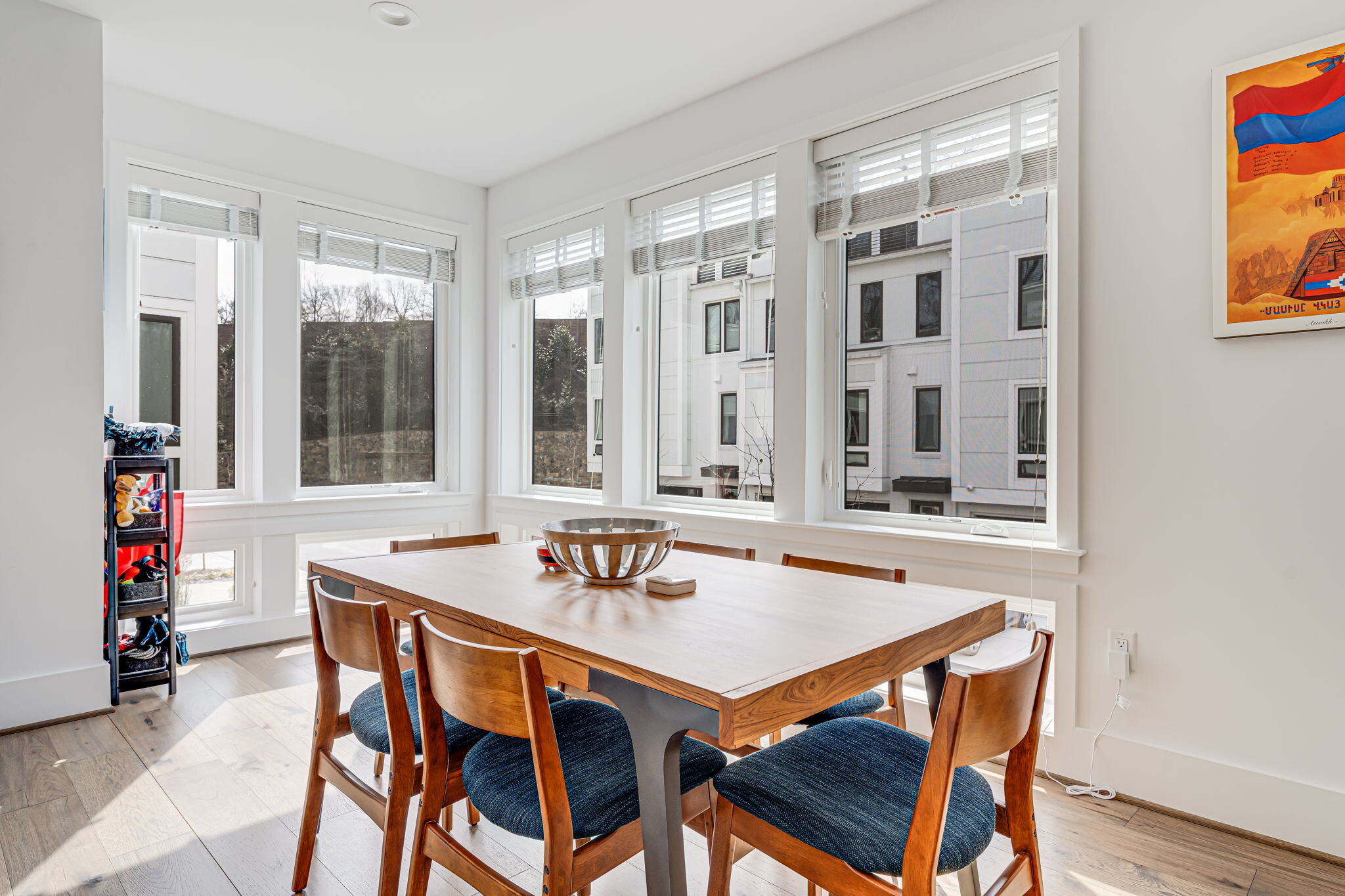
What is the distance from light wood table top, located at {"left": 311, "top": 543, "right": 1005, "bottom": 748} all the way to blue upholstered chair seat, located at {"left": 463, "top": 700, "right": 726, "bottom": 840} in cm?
22

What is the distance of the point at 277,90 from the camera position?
3488 mm

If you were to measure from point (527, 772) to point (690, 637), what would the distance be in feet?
1.33

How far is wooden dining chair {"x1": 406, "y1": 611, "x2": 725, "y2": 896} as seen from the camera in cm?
117

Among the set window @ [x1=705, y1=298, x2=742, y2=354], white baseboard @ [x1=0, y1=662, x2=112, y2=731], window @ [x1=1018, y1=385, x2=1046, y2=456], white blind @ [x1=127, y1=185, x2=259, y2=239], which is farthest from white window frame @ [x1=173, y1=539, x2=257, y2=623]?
window @ [x1=1018, y1=385, x2=1046, y2=456]

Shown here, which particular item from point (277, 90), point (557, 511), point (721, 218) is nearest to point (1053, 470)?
point (721, 218)

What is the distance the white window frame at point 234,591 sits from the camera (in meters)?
3.74

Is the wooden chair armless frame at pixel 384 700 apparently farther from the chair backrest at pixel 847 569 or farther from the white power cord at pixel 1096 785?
the white power cord at pixel 1096 785

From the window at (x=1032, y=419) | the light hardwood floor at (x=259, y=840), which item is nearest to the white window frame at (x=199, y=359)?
the light hardwood floor at (x=259, y=840)

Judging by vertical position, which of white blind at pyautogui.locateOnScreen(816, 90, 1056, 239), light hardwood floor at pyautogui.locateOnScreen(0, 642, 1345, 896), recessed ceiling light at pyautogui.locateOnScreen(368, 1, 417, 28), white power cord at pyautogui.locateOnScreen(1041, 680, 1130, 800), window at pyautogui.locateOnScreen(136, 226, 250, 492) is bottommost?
light hardwood floor at pyautogui.locateOnScreen(0, 642, 1345, 896)

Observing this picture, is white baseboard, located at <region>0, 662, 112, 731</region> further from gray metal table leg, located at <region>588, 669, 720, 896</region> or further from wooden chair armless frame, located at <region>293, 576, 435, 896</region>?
gray metal table leg, located at <region>588, 669, 720, 896</region>

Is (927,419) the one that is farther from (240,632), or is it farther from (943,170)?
(240,632)

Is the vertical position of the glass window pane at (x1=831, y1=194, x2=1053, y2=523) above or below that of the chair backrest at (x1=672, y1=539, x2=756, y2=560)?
above

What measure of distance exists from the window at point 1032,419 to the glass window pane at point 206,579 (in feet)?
12.5

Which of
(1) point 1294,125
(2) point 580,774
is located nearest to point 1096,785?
(2) point 580,774
